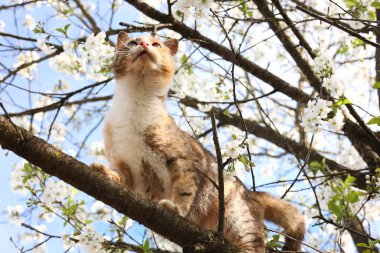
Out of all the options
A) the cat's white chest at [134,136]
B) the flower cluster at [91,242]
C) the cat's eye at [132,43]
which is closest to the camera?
the flower cluster at [91,242]

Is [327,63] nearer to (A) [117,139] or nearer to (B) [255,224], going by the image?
(B) [255,224]

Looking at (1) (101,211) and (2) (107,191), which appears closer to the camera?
(2) (107,191)

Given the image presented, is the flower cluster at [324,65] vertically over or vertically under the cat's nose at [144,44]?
under

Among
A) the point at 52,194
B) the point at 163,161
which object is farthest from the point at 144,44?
the point at 52,194

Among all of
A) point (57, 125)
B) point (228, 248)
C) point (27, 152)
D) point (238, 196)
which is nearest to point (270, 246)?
point (238, 196)

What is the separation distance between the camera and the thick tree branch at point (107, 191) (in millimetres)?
2639

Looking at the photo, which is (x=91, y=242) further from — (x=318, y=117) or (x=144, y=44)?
(x=318, y=117)

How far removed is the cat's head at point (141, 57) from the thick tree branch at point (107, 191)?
1786 millimetres

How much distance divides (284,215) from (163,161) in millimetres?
1220

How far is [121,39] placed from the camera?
186 inches

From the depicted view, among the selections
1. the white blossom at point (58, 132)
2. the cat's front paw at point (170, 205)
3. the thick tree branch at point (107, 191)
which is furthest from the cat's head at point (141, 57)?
the white blossom at point (58, 132)

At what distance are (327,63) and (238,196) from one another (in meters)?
1.27

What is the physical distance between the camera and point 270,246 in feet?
12.4

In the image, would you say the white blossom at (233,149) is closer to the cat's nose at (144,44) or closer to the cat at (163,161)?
the cat at (163,161)
